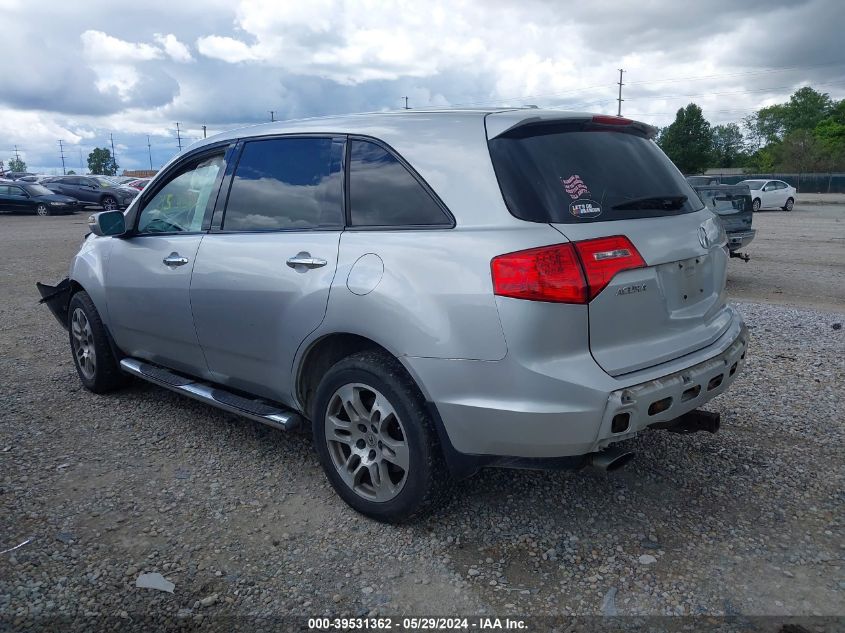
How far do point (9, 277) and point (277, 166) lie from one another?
31.3 feet

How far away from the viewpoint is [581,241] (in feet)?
9.00

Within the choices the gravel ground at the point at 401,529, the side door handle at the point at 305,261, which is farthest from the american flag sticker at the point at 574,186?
the gravel ground at the point at 401,529

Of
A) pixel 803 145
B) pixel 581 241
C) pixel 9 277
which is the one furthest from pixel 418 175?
pixel 803 145

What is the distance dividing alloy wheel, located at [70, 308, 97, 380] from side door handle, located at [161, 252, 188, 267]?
4.06 ft

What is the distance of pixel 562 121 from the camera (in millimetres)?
3109

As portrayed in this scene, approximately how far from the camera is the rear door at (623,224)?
279 cm

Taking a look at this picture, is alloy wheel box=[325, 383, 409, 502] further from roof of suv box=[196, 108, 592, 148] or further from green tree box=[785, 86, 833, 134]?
green tree box=[785, 86, 833, 134]

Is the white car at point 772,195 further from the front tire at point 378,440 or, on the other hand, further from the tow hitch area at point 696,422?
the front tire at point 378,440

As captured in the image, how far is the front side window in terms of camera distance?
4184mm

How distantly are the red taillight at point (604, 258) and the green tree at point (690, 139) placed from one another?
72955mm

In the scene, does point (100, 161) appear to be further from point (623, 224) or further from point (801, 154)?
point (623, 224)

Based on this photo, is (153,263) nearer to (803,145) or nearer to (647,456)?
(647,456)

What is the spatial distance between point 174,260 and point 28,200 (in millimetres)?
28995

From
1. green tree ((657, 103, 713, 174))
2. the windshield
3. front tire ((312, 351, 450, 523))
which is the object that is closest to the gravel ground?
front tire ((312, 351, 450, 523))
